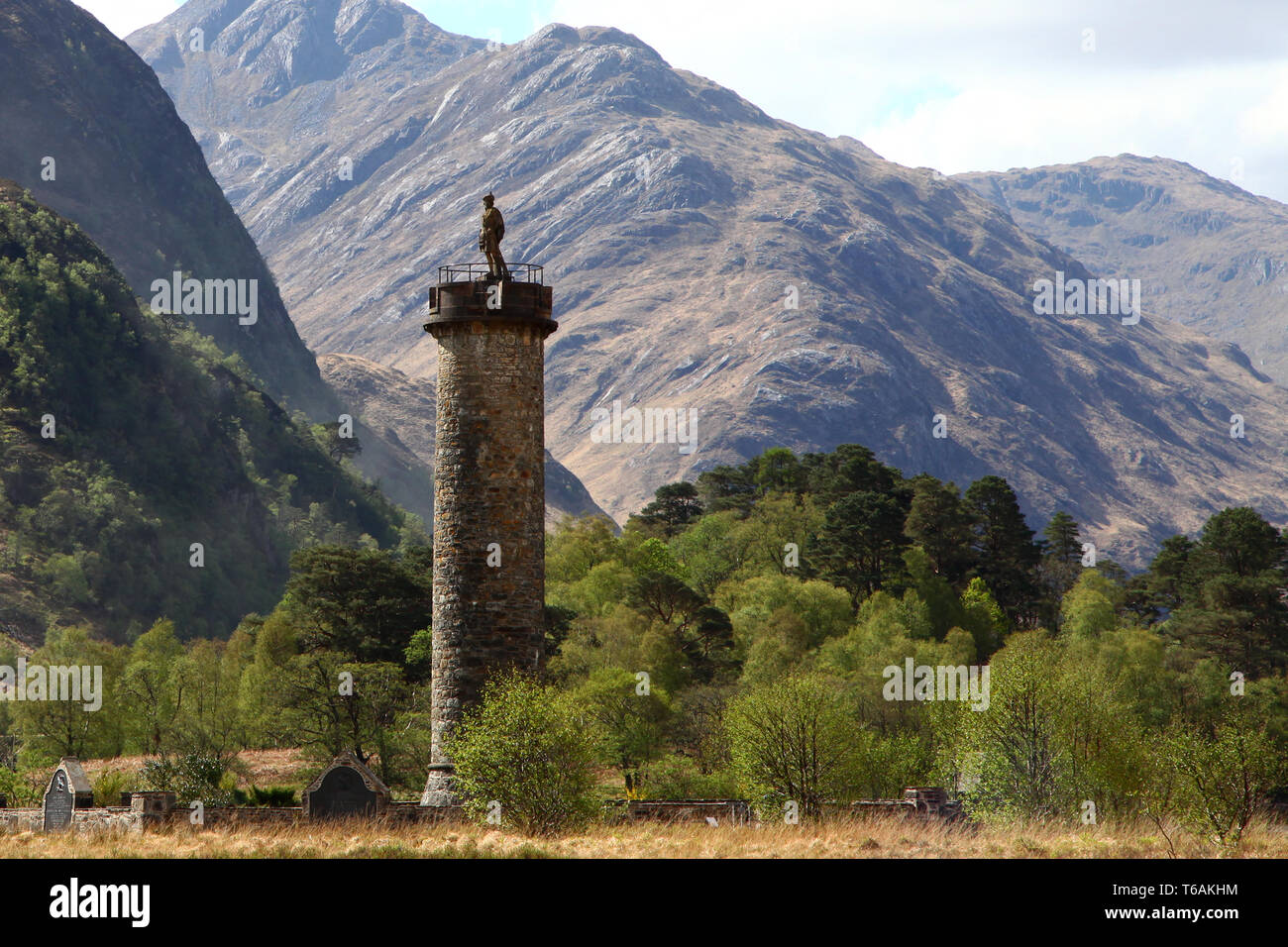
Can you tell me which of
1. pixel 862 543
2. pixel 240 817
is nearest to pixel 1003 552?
pixel 862 543

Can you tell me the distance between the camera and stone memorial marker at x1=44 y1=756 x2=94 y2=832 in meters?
35.8

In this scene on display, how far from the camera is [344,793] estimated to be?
32750 mm

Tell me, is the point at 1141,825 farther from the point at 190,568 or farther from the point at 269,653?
the point at 190,568

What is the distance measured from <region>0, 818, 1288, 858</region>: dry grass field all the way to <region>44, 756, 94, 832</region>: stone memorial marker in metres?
5.62

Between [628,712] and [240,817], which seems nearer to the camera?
[240,817]

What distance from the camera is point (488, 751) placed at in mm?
30031

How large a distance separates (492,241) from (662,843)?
15769 millimetres

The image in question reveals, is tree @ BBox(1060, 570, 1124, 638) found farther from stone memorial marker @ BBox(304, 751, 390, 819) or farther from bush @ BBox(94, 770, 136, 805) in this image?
stone memorial marker @ BBox(304, 751, 390, 819)

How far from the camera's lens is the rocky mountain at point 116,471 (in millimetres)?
141750

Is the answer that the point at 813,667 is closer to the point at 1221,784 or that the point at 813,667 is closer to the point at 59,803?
the point at 59,803

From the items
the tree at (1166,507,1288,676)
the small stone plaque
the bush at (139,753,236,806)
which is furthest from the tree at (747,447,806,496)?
the small stone plaque

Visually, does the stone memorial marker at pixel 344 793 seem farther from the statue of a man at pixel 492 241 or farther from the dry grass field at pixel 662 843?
the statue of a man at pixel 492 241

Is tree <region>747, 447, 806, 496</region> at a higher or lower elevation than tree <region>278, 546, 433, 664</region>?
higher

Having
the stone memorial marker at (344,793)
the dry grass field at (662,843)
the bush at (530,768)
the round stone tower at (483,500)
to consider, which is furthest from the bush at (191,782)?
the bush at (530,768)
